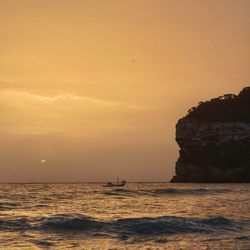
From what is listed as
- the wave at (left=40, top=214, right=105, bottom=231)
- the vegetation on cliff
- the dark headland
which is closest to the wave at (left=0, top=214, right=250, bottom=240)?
the wave at (left=40, top=214, right=105, bottom=231)

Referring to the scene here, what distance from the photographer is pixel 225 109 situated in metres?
168

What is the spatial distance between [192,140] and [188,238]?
440 ft

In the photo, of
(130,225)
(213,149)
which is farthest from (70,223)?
(213,149)

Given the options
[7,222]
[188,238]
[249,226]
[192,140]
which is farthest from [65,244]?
[192,140]

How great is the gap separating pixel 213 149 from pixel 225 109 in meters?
20.0

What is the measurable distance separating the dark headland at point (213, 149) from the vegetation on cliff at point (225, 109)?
338 mm

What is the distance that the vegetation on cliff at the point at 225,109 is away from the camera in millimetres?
161250

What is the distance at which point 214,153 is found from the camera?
154 metres

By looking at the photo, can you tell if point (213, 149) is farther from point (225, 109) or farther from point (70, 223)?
point (70, 223)

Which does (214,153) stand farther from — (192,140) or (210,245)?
(210,245)

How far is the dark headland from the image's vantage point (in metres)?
152

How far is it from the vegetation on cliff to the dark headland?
34 centimetres

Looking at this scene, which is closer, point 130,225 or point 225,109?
point 130,225

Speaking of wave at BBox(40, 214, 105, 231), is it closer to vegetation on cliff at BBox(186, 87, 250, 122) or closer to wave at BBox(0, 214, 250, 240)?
wave at BBox(0, 214, 250, 240)
